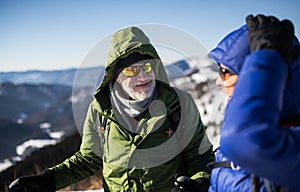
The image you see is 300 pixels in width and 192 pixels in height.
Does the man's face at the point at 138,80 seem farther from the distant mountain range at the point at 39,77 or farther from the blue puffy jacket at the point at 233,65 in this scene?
the distant mountain range at the point at 39,77

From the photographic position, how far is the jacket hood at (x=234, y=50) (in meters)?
1.29

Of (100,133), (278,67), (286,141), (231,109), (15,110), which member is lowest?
(15,110)

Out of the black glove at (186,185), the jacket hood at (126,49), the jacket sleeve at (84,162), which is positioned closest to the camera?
the black glove at (186,185)

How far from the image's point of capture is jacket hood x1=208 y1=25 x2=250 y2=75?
1294 millimetres

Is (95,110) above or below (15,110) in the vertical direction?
above

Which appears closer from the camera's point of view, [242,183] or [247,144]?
[247,144]

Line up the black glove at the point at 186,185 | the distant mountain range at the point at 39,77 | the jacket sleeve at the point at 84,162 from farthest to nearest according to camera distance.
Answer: the distant mountain range at the point at 39,77
the jacket sleeve at the point at 84,162
the black glove at the point at 186,185

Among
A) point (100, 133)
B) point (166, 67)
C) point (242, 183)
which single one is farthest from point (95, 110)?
point (242, 183)

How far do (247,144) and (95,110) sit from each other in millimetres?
1780

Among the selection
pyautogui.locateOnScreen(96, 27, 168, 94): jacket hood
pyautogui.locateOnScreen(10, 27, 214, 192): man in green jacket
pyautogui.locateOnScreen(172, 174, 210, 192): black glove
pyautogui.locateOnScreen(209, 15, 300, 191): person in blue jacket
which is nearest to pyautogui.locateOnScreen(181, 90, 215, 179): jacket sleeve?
pyautogui.locateOnScreen(10, 27, 214, 192): man in green jacket

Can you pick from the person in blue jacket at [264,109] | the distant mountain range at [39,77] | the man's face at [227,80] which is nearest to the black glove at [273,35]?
the person in blue jacket at [264,109]

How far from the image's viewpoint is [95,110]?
106 inches

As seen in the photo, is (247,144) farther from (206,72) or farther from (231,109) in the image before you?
(206,72)

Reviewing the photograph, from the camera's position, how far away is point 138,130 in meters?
2.48
